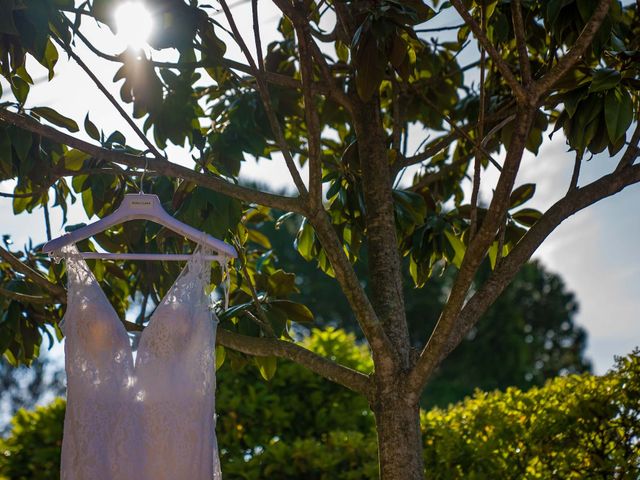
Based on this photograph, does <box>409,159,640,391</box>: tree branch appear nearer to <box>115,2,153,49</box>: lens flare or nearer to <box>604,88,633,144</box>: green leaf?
<box>604,88,633,144</box>: green leaf

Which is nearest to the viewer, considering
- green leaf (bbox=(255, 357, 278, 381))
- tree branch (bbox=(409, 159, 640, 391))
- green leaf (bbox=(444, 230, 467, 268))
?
tree branch (bbox=(409, 159, 640, 391))

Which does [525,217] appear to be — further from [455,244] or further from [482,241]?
[482,241]

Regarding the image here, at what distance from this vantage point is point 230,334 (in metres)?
2.22

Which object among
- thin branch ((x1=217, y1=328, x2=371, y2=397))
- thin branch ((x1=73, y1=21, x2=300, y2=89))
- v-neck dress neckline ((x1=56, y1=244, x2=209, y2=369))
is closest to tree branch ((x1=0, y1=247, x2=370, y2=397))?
thin branch ((x1=217, y1=328, x2=371, y2=397))

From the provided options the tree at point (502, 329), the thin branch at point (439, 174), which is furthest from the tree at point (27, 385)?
the thin branch at point (439, 174)

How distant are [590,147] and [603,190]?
0.19m

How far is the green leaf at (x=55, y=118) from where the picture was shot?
94.0 inches

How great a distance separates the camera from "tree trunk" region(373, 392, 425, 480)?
2.10m

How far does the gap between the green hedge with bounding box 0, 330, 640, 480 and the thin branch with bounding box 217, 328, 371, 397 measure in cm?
44

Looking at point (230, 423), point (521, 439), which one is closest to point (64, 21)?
point (521, 439)

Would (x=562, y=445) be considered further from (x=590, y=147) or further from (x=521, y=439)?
(x=590, y=147)

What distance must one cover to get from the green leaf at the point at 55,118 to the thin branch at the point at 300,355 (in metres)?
0.76

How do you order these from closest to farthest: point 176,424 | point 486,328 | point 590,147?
point 176,424 → point 590,147 → point 486,328

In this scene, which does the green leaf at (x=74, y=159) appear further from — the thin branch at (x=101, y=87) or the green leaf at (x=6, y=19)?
the green leaf at (x=6, y=19)
